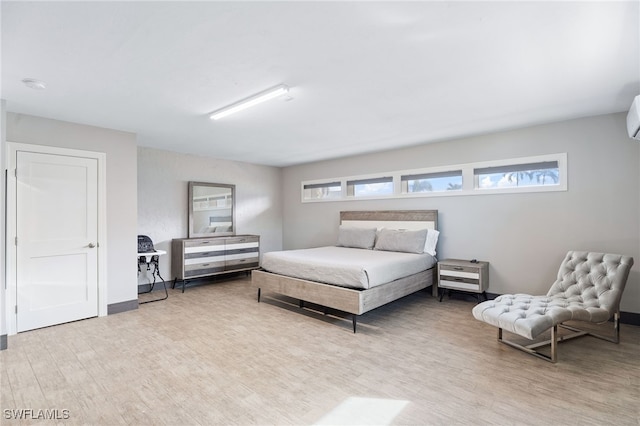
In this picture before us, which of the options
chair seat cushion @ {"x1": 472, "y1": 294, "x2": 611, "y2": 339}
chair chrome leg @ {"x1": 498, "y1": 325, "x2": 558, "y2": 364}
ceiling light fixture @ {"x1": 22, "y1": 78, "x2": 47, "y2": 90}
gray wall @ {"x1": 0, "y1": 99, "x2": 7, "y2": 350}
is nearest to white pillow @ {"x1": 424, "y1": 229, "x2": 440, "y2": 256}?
chair seat cushion @ {"x1": 472, "y1": 294, "x2": 611, "y2": 339}

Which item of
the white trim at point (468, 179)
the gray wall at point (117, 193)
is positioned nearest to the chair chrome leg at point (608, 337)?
the white trim at point (468, 179)

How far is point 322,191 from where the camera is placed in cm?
690

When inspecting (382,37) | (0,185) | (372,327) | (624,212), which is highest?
(382,37)

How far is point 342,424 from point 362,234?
379cm

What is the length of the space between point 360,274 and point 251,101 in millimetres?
2167

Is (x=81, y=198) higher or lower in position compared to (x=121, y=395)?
higher

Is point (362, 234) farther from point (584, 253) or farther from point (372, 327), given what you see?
point (584, 253)

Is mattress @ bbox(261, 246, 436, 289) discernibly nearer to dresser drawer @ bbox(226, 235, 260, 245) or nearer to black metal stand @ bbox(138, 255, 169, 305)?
dresser drawer @ bbox(226, 235, 260, 245)

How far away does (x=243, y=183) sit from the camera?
6945mm

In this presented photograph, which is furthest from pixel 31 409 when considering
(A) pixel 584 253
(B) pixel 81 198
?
(A) pixel 584 253

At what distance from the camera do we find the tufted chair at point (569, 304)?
271 cm

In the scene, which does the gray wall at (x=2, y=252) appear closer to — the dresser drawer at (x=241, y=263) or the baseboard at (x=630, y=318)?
the dresser drawer at (x=241, y=263)

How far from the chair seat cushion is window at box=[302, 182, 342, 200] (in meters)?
3.90

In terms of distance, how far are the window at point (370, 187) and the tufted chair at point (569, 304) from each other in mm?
2867
